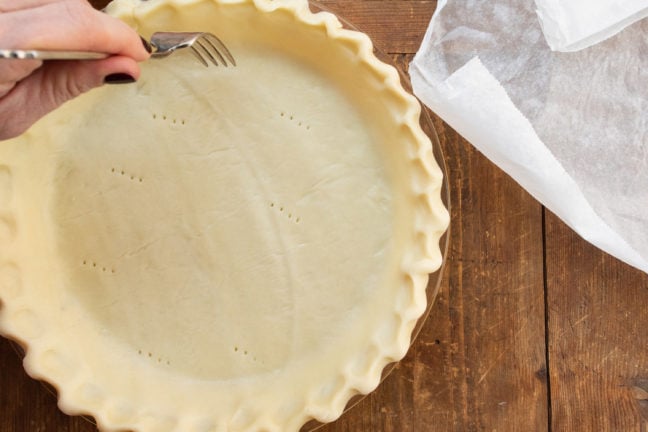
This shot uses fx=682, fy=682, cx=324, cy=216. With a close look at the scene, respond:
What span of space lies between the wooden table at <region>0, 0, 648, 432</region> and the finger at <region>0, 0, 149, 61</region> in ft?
1.66

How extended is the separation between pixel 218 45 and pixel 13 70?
1.14ft

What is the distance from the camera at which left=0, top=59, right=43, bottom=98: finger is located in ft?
2.70

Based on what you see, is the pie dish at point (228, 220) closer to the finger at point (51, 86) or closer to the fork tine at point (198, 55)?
the fork tine at point (198, 55)

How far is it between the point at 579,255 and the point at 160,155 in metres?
0.74

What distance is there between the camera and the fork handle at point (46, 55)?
730mm

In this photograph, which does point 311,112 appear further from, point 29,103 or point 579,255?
point 579,255

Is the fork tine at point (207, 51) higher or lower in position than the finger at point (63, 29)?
lower

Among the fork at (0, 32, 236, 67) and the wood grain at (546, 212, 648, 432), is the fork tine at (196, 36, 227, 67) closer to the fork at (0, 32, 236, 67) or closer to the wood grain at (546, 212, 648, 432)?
the fork at (0, 32, 236, 67)

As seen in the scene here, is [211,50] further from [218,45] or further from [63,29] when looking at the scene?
[63,29]

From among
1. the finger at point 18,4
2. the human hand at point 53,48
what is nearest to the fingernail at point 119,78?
the human hand at point 53,48

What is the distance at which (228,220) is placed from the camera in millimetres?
1103

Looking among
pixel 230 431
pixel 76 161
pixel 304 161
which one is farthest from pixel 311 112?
pixel 230 431

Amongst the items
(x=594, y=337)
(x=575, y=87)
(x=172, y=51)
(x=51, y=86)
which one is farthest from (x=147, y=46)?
(x=594, y=337)

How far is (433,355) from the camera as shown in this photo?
1175mm
